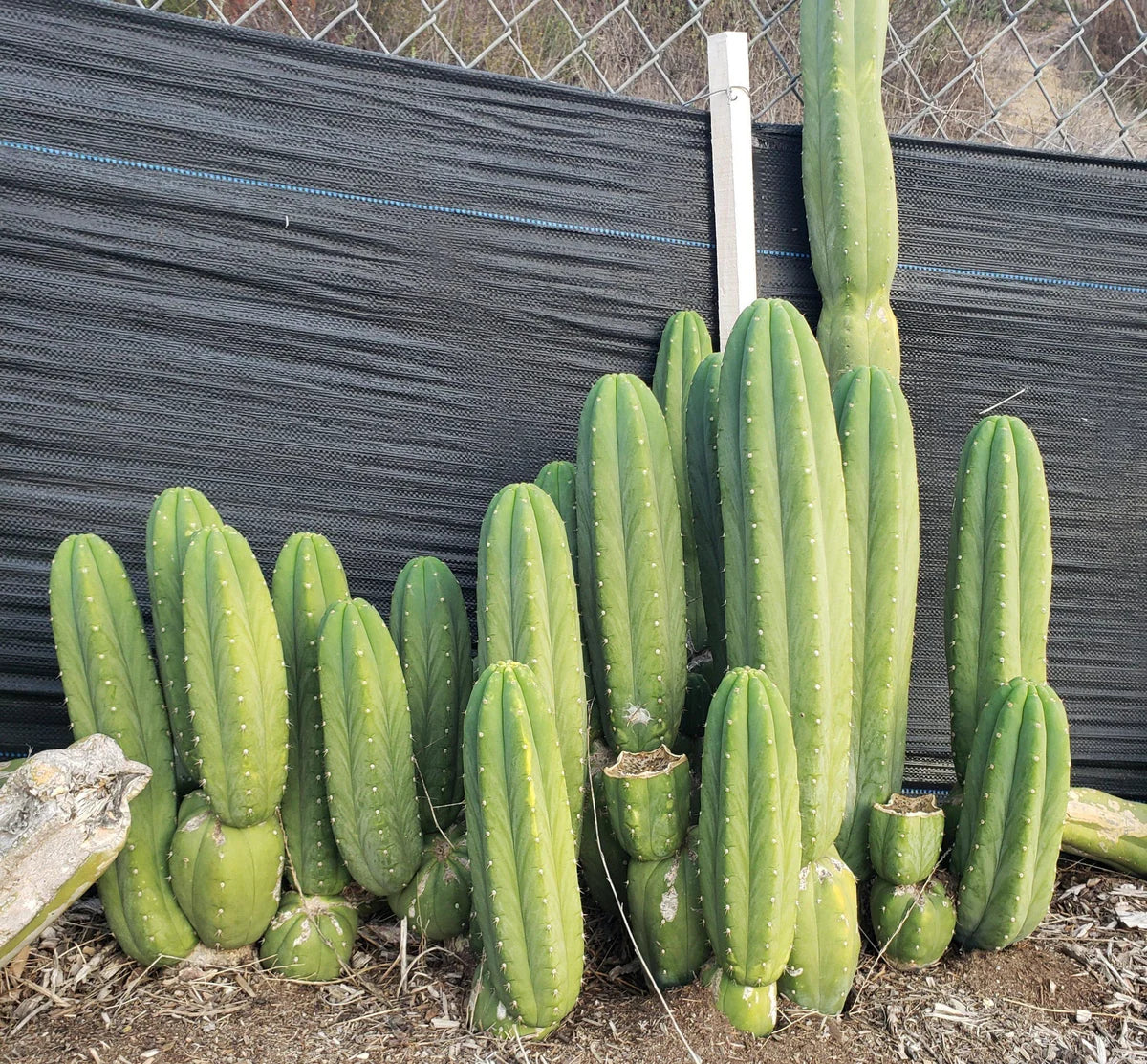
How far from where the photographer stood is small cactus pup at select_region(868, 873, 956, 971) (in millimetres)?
2139

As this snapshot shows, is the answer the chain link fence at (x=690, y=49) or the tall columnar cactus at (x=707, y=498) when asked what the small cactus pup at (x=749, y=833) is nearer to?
the tall columnar cactus at (x=707, y=498)

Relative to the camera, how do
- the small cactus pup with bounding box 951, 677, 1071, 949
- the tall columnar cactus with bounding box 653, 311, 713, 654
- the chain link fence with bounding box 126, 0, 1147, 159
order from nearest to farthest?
the small cactus pup with bounding box 951, 677, 1071, 949, the tall columnar cactus with bounding box 653, 311, 713, 654, the chain link fence with bounding box 126, 0, 1147, 159

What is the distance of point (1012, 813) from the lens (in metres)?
2.07

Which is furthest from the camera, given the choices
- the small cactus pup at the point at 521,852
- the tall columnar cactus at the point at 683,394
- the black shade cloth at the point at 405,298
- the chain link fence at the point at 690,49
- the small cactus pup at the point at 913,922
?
the chain link fence at the point at 690,49

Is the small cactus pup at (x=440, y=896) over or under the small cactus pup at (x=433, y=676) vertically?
under

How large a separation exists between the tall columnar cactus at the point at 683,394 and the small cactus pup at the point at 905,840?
573 mm

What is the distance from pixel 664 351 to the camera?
2674 mm

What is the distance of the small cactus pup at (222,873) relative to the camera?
1.99 meters

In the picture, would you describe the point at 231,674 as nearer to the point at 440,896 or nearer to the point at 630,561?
the point at 440,896

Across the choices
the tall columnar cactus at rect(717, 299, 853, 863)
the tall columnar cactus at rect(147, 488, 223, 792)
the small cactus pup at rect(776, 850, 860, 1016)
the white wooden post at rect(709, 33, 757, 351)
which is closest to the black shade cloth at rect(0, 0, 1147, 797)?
the white wooden post at rect(709, 33, 757, 351)

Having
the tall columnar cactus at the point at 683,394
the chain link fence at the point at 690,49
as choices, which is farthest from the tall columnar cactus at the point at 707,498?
the chain link fence at the point at 690,49

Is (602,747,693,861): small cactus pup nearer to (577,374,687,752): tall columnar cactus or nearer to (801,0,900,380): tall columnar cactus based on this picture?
(577,374,687,752): tall columnar cactus

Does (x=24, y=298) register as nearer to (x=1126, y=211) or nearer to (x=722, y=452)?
(x=722, y=452)

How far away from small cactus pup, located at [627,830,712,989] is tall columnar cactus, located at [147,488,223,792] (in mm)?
923
